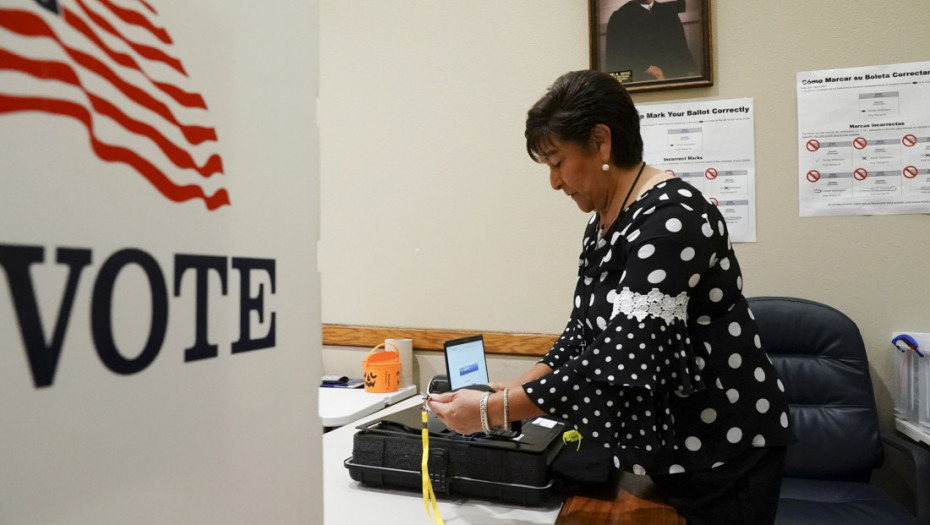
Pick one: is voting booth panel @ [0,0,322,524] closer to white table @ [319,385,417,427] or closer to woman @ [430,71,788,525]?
woman @ [430,71,788,525]

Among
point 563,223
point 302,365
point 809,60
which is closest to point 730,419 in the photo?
point 302,365

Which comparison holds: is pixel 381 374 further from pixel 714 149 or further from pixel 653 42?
pixel 653 42

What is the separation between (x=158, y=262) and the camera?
0.31 metres

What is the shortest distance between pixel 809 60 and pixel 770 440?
1415 millimetres

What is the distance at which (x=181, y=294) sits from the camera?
0.32 m

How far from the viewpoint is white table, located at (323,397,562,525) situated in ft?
3.15

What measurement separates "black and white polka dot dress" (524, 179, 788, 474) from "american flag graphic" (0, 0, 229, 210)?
0.70 metres

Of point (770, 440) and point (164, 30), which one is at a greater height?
point (164, 30)

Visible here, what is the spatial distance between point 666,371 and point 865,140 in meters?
1.41

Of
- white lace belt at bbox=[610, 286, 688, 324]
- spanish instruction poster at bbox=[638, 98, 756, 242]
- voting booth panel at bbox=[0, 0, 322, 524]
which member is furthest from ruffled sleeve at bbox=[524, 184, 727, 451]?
spanish instruction poster at bbox=[638, 98, 756, 242]

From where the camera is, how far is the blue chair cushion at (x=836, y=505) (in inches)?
52.4

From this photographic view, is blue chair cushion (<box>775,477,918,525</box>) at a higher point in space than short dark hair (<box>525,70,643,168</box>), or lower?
lower

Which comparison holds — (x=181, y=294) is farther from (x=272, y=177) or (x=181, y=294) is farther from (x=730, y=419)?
(x=730, y=419)

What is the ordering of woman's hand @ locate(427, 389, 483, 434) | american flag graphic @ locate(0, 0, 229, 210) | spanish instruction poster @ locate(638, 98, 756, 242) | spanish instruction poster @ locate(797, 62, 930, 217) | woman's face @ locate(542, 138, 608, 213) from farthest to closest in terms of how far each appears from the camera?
spanish instruction poster @ locate(638, 98, 756, 242) < spanish instruction poster @ locate(797, 62, 930, 217) < woman's face @ locate(542, 138, 608, 213) < woman's hand @ locate(427, 389, 483, 434) < american flag graphic @ locate(0, 0, 229, 210)
